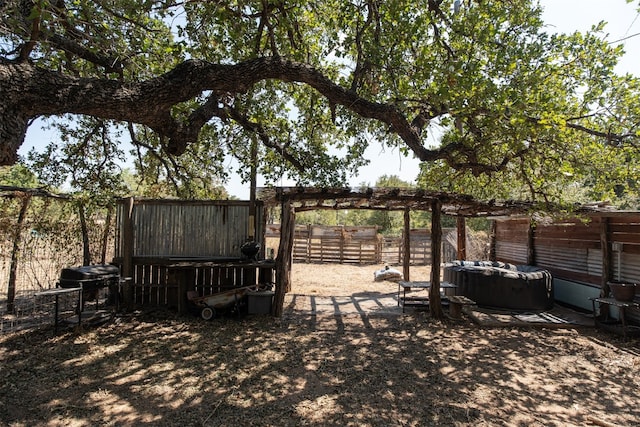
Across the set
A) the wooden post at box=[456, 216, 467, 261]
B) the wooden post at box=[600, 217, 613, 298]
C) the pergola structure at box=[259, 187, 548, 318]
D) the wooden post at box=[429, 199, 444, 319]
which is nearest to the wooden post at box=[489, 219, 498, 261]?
the wooden post at box=[456, 216, 467, 261]

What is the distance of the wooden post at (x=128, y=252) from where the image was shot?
7656 mm

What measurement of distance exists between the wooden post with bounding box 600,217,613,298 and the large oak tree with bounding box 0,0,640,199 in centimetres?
154

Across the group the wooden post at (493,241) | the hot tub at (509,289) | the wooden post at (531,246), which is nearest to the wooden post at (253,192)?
the hot tub at (509,289)

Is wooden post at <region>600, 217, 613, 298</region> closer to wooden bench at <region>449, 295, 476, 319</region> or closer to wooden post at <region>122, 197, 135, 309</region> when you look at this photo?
wooden bench at <region>449, 295, 476, 319</region>

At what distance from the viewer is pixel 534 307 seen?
8.66 meters

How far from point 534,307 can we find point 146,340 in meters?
8.49

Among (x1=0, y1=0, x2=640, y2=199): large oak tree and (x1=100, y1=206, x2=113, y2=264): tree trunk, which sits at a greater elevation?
(x1=0, y1=0, x2=640, y2=199): large oak tree

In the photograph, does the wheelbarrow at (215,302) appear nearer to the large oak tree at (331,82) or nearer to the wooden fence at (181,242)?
the wooden fence at (181,242)

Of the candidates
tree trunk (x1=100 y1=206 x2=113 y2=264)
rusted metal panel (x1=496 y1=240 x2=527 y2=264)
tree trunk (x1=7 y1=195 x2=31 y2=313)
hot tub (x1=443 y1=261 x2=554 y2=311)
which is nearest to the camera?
tree trunk (x1=7 y1=195 x2=31 y2=313)

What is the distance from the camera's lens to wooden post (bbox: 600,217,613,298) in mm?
7820

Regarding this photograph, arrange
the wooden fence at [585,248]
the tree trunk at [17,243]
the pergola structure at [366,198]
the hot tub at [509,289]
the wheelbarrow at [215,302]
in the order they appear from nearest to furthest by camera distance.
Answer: the tree trunk at [17,243]
the wheelbarrow at [215,302]
the wooden fence at [585,248]
the pergola structure at [366,198]
the hot tub at [509,289]

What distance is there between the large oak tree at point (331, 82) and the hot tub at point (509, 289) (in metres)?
2.43

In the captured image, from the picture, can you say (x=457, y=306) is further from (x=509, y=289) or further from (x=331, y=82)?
(x=331, y=82)

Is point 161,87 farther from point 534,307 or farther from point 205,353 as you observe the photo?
point 534,307
